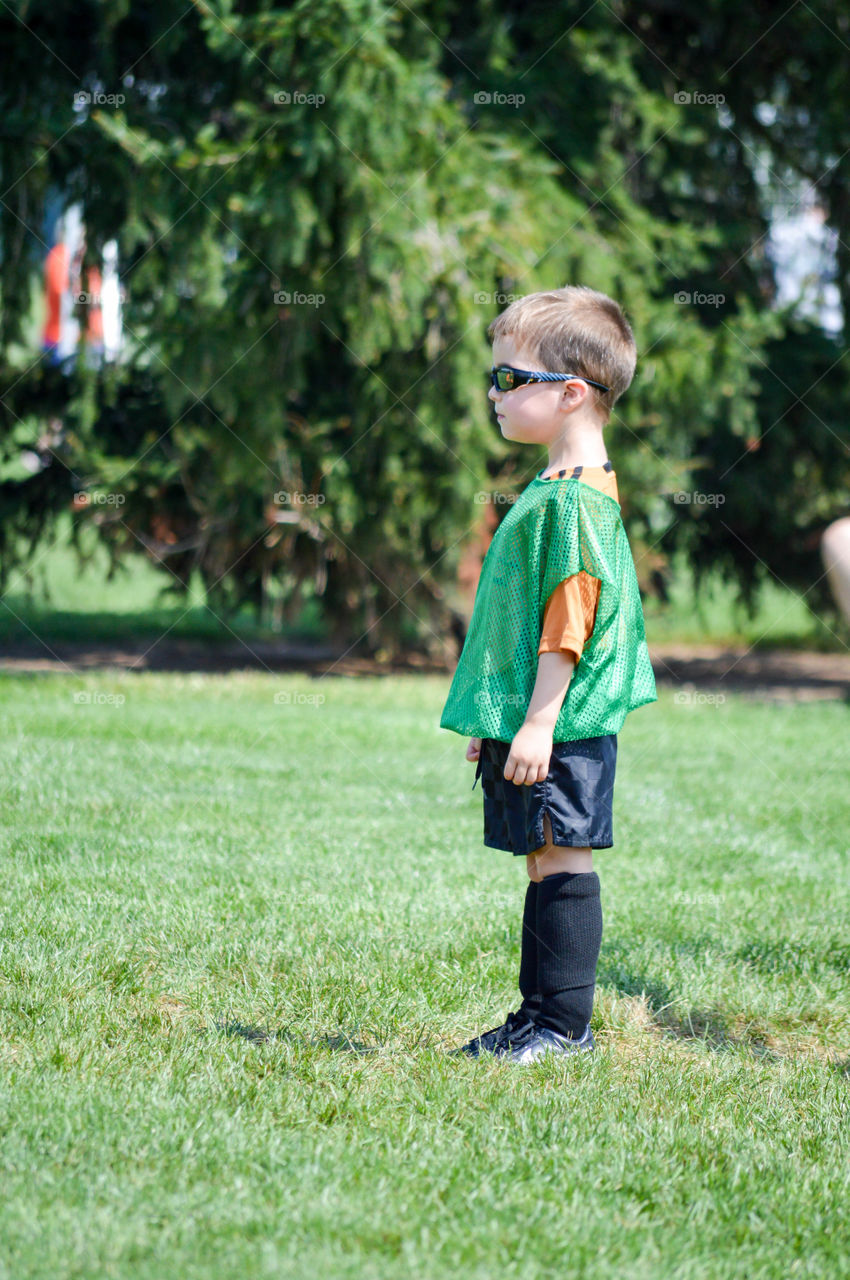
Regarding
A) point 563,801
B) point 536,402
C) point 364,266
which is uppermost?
point 364,266

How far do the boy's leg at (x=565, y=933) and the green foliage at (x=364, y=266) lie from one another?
5761mm

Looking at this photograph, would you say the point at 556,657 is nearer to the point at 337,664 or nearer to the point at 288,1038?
the point at 288,1038

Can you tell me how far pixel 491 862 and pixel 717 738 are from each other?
129 inches

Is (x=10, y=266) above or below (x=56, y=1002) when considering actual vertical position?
above

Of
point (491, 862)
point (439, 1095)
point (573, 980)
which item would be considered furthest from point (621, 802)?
point (439, 1095)

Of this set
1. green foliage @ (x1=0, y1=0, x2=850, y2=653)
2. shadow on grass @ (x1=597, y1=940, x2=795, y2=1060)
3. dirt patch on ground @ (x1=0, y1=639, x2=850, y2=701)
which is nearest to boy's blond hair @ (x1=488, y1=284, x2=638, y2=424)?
shadow on grass @ (x1=597, y1=940, x2=795, y2=1060)

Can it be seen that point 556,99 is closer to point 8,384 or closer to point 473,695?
point 8,384

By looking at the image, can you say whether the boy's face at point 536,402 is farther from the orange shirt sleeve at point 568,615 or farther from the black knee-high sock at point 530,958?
the black knee-high sock at point 530,958

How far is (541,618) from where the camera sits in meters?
2.57

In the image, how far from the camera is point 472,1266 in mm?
1785

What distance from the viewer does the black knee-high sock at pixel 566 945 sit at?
8.70 feet

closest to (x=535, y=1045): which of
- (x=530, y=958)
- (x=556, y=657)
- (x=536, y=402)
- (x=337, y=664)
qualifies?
(x=530, y=958)

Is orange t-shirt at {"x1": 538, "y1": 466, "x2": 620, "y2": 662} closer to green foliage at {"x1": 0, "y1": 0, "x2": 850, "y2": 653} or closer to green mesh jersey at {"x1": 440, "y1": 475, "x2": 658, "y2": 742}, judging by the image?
green mesh jersey at {"x1": 440, "y1": 475, "x2": 658, "y2": 742}

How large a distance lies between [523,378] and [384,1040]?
1501 mm
